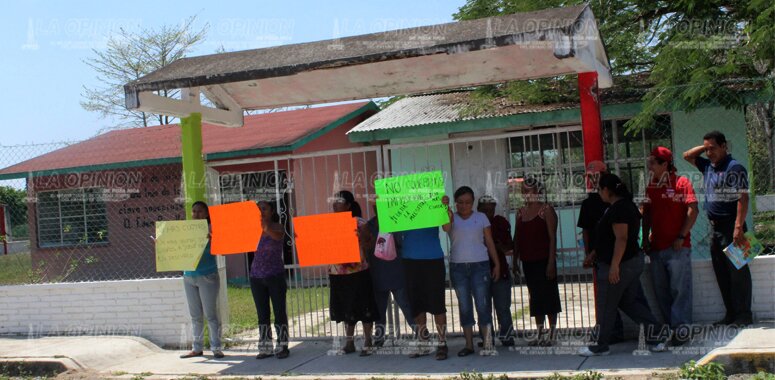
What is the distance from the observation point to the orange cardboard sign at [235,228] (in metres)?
7.43

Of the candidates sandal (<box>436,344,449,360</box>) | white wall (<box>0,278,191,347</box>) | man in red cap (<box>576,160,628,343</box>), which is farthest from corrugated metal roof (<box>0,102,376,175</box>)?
man in red cap (<box>576,160,628,343</box>)

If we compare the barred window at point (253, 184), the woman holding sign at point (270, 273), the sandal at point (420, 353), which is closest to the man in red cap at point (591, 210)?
the sandal at point (420, 353)

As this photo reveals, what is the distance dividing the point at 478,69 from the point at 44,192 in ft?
42.9

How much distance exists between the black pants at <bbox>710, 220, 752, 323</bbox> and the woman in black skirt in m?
1.48

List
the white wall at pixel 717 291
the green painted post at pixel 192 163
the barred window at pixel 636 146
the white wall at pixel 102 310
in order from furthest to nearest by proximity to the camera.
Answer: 1. the barred window at pixel 636 146
2. the white wall at pixel 102 310
3. the green painted post at pixel 192 163
4. the white wall at pixel 717 291

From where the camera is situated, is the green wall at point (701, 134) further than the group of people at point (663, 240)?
Yes

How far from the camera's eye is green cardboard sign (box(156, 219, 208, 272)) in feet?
25.3

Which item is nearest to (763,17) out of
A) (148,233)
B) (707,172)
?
(707,172)

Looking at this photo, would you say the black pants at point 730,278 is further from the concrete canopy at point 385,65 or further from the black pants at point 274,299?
the black pants at point 274,299

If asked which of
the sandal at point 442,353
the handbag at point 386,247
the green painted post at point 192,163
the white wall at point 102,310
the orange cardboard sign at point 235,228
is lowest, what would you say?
the sandal at point 442,353

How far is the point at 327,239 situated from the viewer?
7.16 m

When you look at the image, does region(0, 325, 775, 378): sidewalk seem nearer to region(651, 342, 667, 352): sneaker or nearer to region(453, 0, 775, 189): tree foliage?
region(651, 342, 667, 352): sneaker

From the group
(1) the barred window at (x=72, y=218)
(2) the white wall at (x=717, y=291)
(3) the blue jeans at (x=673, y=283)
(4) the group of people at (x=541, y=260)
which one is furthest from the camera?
(1) the barred window at (x=72, y=218)

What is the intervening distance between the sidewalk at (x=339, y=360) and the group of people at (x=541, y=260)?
0.66 feet
